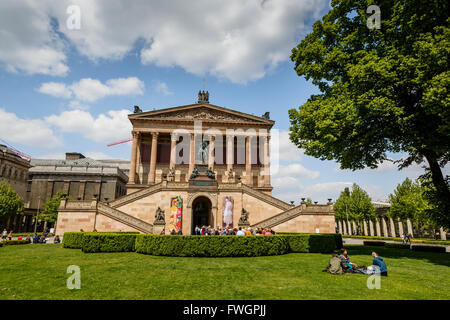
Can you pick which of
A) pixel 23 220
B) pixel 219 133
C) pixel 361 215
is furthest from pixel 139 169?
pixel 361 215

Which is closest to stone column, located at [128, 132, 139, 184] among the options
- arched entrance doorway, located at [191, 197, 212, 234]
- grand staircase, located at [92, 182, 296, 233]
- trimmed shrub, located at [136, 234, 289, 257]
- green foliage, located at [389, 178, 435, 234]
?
grand staircase, located at [92, 182, 296, 233]

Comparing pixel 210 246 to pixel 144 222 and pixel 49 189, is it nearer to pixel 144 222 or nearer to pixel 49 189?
pixel 144 222

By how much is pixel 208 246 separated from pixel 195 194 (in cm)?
1643

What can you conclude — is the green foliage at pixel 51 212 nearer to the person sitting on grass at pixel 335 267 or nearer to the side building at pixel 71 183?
the side building at pixel 71 183

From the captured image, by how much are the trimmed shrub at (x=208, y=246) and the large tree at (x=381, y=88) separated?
8047 mm

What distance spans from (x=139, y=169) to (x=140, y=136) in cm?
645

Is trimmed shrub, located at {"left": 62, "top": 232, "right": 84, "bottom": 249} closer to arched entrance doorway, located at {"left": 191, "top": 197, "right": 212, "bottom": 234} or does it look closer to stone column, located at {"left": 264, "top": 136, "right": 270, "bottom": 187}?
arched entrance doorway, located at {"left": 191, "top": 197, "right": 212, "bottom": 234}

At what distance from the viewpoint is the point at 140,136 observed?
4878 cm

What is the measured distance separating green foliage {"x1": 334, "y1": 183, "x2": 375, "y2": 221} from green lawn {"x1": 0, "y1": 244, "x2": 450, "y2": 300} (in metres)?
52.2

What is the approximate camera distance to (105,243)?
18562mm

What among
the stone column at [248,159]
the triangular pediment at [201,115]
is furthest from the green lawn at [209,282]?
the triangular pediment at [201,115]

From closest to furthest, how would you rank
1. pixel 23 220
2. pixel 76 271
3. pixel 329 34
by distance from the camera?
pixel 76 271 < pixel 329 34 < pixel 23 220

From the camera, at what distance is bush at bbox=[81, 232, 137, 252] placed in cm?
1841
